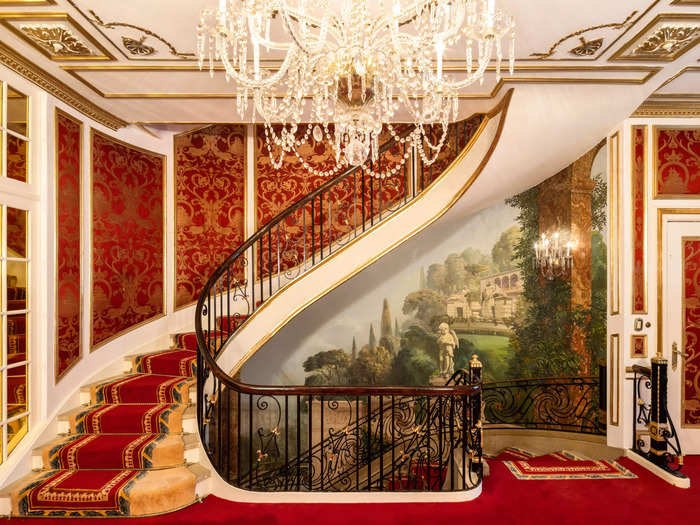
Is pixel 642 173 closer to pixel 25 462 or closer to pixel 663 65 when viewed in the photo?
pixel 663 65

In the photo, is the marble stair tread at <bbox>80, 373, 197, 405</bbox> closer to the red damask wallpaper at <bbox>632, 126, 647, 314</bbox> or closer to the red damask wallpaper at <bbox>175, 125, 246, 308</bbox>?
the red damask wallpaper at <bbox>175, 125, 246, 308</bbox>

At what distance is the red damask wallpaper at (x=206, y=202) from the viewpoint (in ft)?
18.4

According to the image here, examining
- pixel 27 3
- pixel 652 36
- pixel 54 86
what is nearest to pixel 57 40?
pixel 27 3

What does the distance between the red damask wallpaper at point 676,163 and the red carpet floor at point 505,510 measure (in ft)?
8.93

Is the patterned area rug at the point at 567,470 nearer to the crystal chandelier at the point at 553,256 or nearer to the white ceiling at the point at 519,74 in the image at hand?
the crystal chandelier at the point at 553,256

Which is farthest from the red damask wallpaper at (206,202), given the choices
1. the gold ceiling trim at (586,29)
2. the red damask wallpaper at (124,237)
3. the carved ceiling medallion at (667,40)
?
the carved ceiling medallion at (667,40)

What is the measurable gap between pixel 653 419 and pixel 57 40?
18.4 ft

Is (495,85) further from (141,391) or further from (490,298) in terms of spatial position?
(141,391)

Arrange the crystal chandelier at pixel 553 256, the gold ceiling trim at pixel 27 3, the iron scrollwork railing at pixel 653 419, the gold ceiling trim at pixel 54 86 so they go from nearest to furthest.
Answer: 1. the gold ceiling trim at pixel 27 3
2. the gold ceiling trim at pixel 54 86
3. the iron scrollwork railing at pixel 653 419
4. the crystal chandelier at pixel 553 256

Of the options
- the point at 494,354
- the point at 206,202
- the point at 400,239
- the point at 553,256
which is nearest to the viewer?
the point at 400,239

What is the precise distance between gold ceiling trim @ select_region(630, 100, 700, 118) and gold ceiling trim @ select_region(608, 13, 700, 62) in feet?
3.51

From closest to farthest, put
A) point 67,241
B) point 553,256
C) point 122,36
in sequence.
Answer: point 122,36
point 67,241
point 553,256

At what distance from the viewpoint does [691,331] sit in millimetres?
4367

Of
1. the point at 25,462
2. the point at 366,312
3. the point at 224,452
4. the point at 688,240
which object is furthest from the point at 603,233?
the point at 25,462
